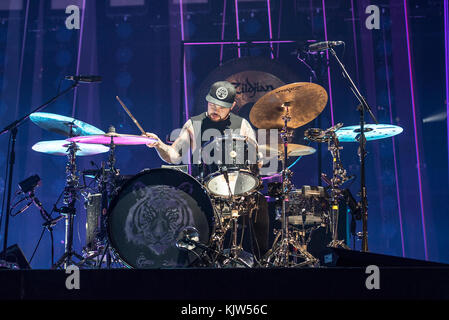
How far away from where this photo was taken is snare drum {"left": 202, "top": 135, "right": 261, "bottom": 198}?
3.81 meters

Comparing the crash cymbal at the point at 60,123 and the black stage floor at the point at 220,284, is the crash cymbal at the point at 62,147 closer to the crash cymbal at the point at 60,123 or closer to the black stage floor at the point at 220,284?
the crash cymbal at the point at 60,123

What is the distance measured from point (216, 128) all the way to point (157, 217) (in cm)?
194

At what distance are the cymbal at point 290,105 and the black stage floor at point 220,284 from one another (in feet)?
9.01

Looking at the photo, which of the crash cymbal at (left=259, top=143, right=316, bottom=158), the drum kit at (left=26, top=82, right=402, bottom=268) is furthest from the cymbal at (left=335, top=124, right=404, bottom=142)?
the crash cymbal at (left=259, top=143, right=316, bottom=158)

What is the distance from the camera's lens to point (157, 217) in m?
3.23

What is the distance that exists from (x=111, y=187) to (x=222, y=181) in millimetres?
939

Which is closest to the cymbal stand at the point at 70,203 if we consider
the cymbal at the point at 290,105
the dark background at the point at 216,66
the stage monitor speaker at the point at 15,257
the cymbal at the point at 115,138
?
the stage monitor speaker at the point at 15,257

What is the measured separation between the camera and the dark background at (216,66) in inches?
245

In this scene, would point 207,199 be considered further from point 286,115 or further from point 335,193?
point 335,193

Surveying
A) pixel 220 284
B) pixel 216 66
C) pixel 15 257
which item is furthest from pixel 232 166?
pixel 216 66

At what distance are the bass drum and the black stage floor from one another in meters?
1.72

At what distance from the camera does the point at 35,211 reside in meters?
6.47
